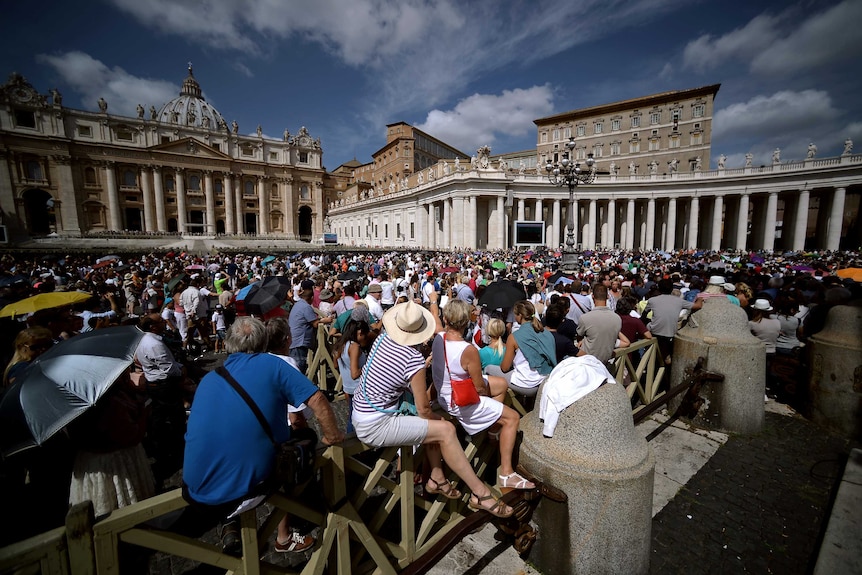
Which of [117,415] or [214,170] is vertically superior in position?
[214,170]

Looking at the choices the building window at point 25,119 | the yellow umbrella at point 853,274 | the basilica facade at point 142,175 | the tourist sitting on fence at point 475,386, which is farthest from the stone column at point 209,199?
the yellow umbrella at point 853,274

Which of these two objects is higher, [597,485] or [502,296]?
[502,296]

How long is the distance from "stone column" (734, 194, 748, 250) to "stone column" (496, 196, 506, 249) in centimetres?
2591

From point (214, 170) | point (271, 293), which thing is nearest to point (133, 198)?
point (214, 170)

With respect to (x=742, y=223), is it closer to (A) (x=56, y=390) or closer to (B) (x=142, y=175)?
(A) (x=56, y=390)

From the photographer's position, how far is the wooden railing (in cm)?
134

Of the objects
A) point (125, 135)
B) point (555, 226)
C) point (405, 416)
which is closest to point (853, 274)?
point (405, 416)

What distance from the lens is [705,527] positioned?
3098mm

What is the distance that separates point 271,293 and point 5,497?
324 cm

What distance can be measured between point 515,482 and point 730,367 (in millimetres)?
3633

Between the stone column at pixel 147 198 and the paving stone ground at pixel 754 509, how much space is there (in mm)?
74234

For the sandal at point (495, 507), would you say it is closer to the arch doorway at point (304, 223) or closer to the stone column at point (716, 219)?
the stone column at point (716, 219)

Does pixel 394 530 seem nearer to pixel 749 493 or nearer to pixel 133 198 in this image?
pixel 749 493

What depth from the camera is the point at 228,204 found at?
65.0 meters
